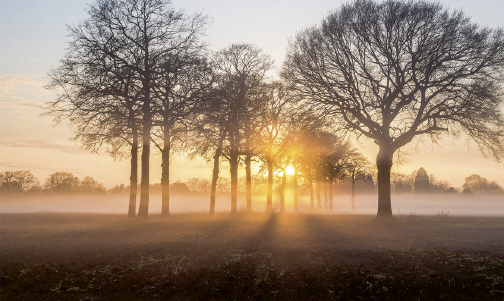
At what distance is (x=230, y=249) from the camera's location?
16.2 m

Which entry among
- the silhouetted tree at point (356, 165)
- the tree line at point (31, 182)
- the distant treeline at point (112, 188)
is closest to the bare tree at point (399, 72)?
the silhouetted tree at point (356, 165)

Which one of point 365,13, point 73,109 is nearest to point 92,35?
point 73,109

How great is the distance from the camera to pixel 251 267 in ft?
43.0

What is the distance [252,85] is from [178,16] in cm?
1074

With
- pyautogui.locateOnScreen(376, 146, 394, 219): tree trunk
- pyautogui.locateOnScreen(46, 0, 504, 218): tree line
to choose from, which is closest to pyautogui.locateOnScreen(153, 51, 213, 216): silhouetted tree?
pyautogui.locateOnScreen(46, 0, 504, 218): tree line

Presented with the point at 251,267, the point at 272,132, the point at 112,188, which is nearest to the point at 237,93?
the point at 272,132

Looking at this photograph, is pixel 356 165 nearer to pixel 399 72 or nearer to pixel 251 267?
pixel 399 72

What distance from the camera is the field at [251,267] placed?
36.3ft

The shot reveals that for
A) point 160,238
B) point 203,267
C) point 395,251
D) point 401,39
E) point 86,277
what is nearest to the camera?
point 86,277

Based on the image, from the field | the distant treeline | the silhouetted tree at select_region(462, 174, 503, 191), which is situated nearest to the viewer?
the field

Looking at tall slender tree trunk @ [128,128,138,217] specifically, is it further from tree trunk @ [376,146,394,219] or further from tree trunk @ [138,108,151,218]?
tree trunk @ [376,146,394,219]

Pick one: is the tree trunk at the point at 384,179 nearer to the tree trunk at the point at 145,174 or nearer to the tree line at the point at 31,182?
the tree trunk at the point at 145,174

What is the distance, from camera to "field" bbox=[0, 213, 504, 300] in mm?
11055

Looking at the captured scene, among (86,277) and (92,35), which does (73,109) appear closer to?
(92,35)
